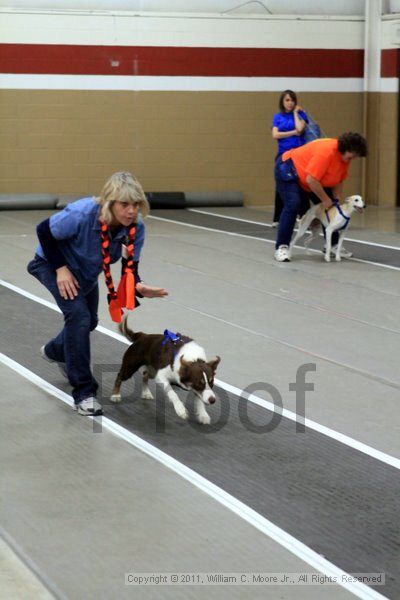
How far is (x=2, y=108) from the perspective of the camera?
19.7 m

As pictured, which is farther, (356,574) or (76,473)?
(76,473)

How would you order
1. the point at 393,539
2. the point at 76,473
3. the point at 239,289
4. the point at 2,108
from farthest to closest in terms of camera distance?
the point at 2,108
the point at 239,289
the point at 76,473
the point at 393,539

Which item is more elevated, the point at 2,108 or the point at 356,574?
the point at 2,108

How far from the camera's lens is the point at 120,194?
22.0 ft

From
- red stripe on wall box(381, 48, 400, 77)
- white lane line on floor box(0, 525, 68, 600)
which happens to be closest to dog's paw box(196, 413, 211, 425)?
white lane line on floor box(0, 525, 68, 600)

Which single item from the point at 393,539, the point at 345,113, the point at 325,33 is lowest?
the point at 393,539

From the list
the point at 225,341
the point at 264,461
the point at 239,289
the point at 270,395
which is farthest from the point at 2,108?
the point at 264,461

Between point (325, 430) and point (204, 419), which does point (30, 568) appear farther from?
point (325, 430)

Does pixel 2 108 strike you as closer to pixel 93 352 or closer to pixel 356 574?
pixel 93 352

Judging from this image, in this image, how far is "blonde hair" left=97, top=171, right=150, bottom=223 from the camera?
6.72 m

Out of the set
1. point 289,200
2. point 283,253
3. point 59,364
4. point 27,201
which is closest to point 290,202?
point 289,200

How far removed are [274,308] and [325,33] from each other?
439 inches

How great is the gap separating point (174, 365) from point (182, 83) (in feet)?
46.3

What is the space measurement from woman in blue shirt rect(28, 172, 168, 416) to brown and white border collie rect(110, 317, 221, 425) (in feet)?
0.84
